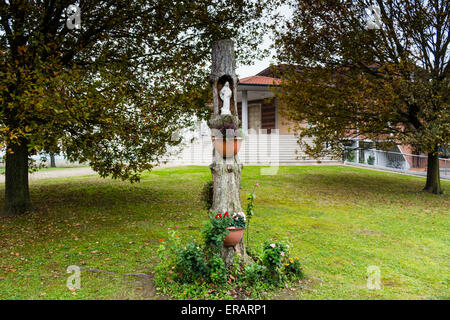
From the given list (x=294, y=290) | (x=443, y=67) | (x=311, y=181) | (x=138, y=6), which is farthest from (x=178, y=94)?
(x=443, y=67)

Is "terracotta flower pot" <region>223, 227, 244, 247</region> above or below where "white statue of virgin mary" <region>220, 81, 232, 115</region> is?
below

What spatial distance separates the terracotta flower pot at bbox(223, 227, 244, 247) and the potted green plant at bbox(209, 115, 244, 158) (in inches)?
42.6

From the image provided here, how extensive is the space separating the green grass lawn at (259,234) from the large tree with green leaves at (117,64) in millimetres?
1678

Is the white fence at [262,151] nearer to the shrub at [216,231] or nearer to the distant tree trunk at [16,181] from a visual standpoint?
the distant tree trunk at [16,181]

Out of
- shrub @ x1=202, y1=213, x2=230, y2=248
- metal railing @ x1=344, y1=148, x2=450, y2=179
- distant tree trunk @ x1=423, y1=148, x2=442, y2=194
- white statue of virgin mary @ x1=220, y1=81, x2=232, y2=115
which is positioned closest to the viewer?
shrub @ x1=202, y1=213, x2=230, y2=248

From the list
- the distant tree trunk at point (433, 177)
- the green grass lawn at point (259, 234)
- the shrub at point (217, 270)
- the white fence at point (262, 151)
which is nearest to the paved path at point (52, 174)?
the green grass lawn at point (259, 234)

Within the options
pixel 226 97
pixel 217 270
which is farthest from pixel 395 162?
pixel 217 270

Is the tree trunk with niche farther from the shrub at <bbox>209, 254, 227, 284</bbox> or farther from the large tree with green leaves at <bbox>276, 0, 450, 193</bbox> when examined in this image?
the large tree with green leaves at <bbox>276, 0, 450, 193</bbox>

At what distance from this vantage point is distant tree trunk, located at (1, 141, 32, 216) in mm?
8664

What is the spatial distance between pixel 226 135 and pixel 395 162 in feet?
58.1

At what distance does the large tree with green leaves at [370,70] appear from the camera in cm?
1102

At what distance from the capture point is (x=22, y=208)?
28.8 ft

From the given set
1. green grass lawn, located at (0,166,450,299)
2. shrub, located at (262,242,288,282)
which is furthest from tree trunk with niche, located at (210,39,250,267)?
green grass lawn, located at (0,166,450,299)
